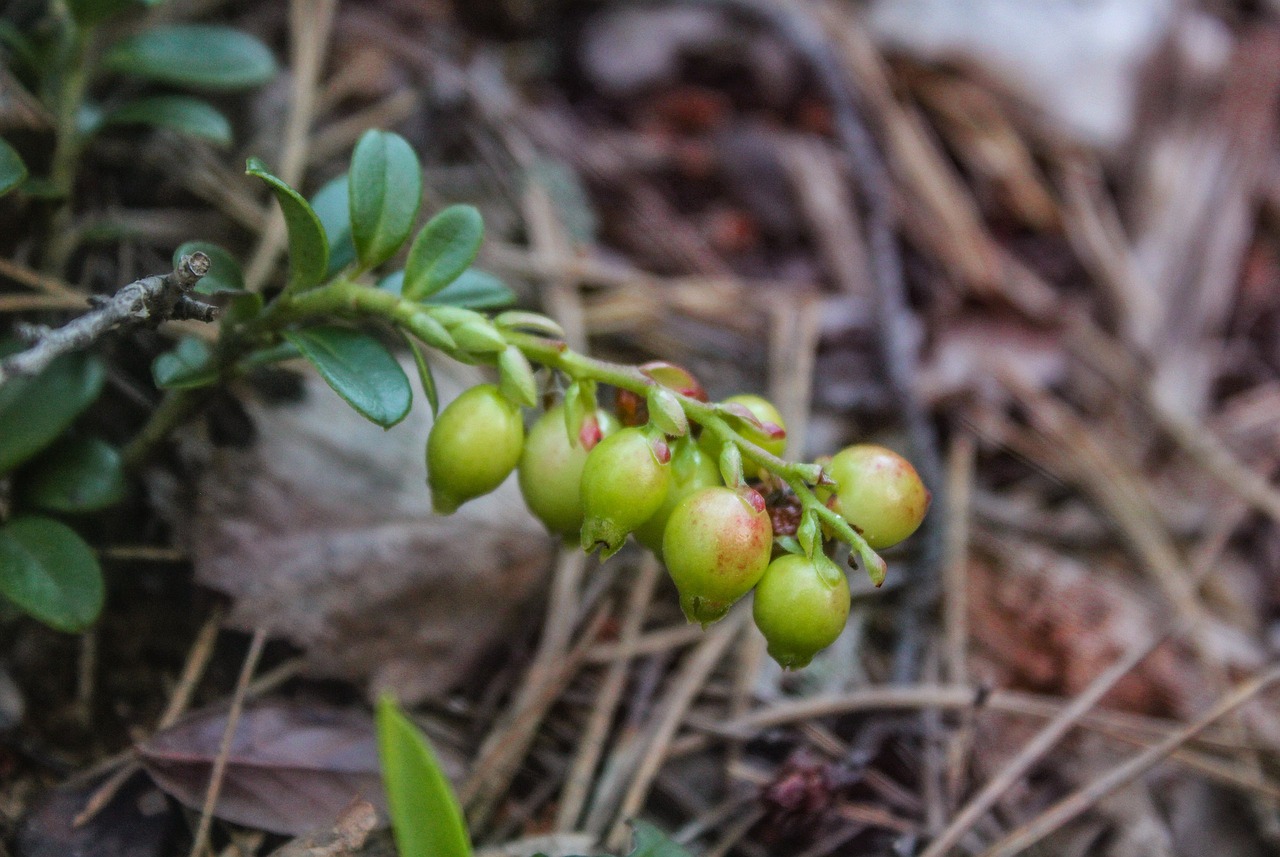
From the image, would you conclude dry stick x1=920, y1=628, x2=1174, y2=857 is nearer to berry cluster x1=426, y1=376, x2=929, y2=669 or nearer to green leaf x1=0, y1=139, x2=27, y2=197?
berry cluster x1=426, y1=376, x2=929, y2=669

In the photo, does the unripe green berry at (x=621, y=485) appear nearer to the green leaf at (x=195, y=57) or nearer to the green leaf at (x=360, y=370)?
the green leaf at (x=360, y=370)

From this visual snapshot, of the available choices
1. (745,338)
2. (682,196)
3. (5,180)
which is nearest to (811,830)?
(745,338)

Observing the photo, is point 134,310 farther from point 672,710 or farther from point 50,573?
point 672,710

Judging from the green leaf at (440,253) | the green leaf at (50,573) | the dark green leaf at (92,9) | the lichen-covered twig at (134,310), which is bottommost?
the green leaf at (50,573)

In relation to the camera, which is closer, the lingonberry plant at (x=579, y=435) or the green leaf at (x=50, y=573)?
the lingonberry plant at (x=579, y=435)

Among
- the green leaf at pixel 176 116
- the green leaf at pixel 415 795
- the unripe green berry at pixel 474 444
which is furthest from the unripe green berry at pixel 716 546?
the green leaf at pixel 176 116

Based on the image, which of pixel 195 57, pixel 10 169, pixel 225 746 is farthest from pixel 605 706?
pixel 195 57

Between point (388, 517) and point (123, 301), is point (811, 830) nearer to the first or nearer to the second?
point (388, 517)
